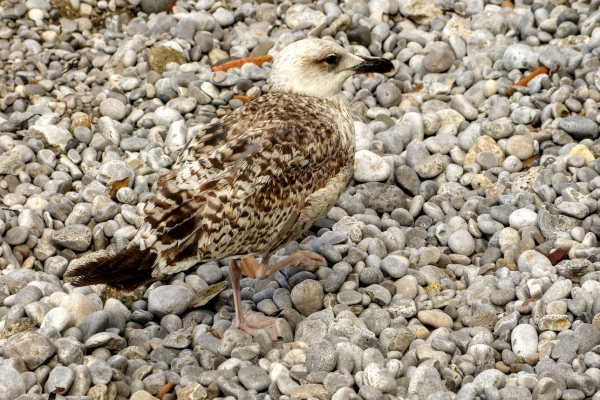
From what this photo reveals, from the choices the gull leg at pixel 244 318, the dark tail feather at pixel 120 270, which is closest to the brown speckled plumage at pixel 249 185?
the dark tail feather at pixel 120 270

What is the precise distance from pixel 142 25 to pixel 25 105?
4.96ft

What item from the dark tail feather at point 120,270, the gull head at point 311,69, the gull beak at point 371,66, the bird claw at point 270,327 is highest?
the gull head at point 311,69

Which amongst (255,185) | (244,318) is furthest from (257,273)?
(255,185)

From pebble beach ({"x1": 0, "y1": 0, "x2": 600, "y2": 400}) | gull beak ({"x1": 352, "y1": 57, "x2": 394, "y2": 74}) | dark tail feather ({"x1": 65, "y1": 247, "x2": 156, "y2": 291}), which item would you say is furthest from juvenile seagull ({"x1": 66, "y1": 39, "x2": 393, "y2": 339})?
pebble beach ({"x1": 0, "y1": 0, "x2": 600, "y2": 400})

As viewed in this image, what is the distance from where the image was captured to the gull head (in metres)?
5.47

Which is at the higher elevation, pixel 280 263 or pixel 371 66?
pixel 371 66

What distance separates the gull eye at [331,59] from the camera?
18.0ft

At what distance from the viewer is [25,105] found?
710 centimetres

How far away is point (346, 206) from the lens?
6.04 meters

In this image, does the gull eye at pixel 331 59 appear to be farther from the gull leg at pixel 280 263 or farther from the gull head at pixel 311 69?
the gull leg at pixel 280 263

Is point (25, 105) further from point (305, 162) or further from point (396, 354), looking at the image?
point (396, 354)

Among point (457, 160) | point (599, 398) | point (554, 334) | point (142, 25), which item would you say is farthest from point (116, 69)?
point (599, 398)

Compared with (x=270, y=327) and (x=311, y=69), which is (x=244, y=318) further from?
(x=311, y=69)

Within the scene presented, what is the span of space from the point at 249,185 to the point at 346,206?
1546mm
